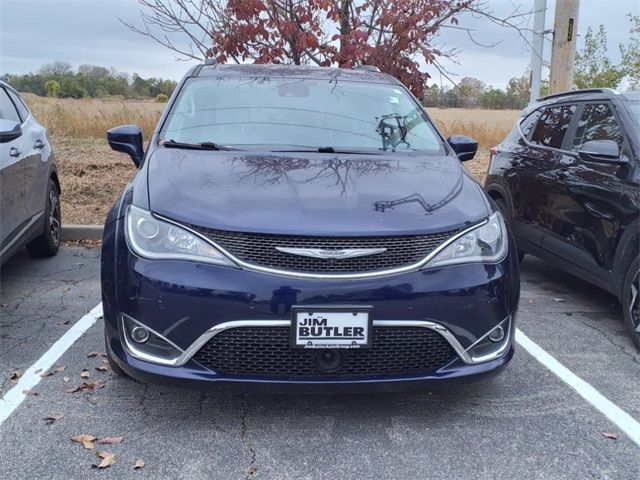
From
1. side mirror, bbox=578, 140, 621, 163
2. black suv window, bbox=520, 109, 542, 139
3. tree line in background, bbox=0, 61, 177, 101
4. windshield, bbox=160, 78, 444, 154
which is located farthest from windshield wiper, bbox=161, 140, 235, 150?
tree line in background, bbox=0, 61, 177, 101

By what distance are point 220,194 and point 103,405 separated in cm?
119

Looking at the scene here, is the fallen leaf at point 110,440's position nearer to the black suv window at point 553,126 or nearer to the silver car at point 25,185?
the silver car at point 25,185

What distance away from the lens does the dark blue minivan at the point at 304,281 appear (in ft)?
8.36

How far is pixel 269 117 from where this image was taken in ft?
12.3

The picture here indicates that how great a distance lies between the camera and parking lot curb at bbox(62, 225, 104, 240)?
6.50 meters

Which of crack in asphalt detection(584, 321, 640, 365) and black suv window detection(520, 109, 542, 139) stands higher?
black suv window detection(520, 109, 542, 139)

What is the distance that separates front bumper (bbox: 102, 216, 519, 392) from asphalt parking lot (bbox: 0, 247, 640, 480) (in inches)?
11.4

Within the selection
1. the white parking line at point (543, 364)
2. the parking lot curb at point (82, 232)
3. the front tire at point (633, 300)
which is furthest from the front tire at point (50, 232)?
the front tire at point (633, 300)

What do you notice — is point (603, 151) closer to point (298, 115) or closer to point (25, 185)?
point (298, 115)

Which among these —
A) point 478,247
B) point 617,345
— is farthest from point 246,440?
point 617,345

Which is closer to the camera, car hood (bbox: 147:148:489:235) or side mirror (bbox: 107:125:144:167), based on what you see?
car hood (bbox: 147:148:489:235)

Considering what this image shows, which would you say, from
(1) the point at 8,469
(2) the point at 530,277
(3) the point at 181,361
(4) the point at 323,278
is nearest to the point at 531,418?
(4) the point at 323,278

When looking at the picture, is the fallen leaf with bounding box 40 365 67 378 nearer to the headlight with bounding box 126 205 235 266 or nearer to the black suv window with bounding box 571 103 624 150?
the headlight with bounding box 126 205 235 266

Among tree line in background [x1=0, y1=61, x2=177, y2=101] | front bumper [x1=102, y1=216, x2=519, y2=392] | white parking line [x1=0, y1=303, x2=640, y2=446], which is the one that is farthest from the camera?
tree line in background [x1=0, y1=61, x2=177, y2=101]
